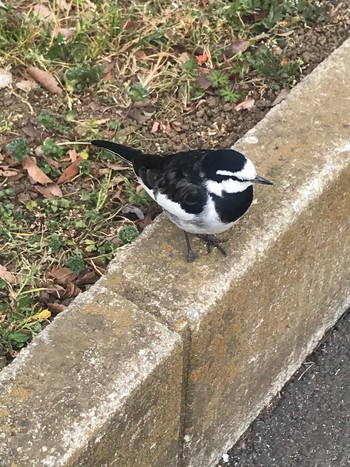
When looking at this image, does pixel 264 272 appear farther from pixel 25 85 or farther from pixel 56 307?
pixel 25 85

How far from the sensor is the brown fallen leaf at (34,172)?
3.55 meters

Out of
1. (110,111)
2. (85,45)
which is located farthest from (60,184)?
(85,45)

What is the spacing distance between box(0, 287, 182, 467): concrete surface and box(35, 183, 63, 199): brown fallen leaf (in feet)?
3.21

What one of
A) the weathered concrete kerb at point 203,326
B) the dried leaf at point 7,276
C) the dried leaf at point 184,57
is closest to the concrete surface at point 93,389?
the weathered concrete kerb at point 203,326

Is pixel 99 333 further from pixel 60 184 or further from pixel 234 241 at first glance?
pixel 60 184

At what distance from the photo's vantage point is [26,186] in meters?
3.56

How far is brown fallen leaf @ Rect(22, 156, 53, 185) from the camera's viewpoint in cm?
355

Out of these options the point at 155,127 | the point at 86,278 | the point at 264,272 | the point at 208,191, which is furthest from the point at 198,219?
the point at 155,127

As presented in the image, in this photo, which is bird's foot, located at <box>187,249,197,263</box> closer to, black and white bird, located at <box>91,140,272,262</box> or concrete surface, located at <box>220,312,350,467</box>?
black and white bird, located at <box>91,140,272,262</box>

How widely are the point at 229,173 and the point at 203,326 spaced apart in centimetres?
55

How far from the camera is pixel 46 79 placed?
3898 mm

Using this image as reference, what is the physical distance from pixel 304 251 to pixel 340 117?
0.62 metres

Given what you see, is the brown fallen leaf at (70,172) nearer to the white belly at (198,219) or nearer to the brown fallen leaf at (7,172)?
the brown fallen leaf at (7,172)

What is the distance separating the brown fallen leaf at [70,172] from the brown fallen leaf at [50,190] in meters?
0.04
